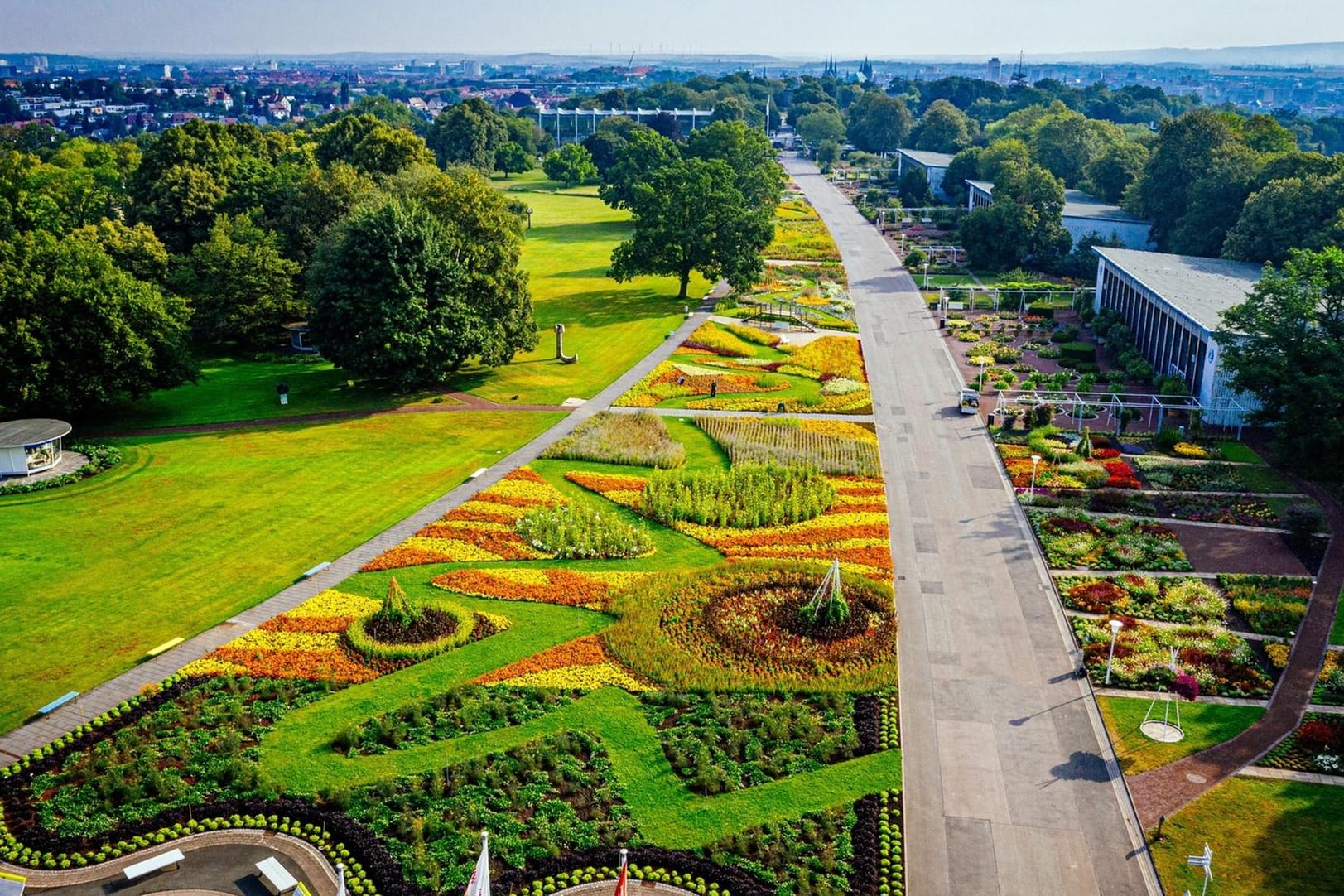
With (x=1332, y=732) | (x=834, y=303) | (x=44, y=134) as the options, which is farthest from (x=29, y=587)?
(x=44, y=134)

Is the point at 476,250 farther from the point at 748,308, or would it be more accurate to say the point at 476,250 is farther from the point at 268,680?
the point at 268,680

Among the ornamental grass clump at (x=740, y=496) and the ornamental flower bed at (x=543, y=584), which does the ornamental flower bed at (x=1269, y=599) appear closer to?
the ornamental grass clump at (x=740, y=496)

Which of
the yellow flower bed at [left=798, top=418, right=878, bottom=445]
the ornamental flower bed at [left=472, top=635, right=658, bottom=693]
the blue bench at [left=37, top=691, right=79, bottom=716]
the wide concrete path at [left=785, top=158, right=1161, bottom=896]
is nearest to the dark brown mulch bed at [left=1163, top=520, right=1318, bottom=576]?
the wide concrete path at [left=785, top=158, right=1161, bottom=896]

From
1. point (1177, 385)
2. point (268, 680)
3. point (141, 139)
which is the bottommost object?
Answer: point (268, 680)

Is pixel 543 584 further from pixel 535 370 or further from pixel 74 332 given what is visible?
pixel 74 332

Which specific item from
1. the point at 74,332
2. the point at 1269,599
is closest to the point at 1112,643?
the point at 1269,599

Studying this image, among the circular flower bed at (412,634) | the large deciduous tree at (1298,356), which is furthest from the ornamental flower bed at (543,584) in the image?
the large deciduous tree at (1298,356)

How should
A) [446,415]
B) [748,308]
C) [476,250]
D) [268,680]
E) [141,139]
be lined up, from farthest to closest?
[141,139] < [748,308] < [476,250] < [446,415] < [268,680]
